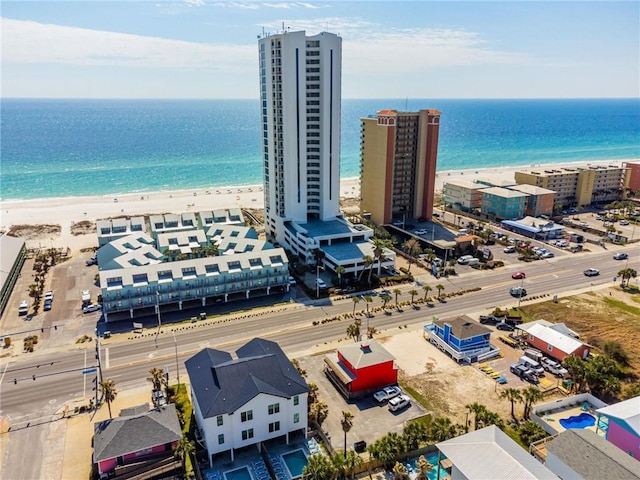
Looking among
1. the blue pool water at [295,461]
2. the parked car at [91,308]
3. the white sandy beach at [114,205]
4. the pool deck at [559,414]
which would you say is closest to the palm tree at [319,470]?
the blue pool water at [295,461]

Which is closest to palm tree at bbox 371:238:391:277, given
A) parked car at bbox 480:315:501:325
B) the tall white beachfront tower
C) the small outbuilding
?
the tall white beachfront tower

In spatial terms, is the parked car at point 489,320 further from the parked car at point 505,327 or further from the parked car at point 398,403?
the parked car at point 398,403

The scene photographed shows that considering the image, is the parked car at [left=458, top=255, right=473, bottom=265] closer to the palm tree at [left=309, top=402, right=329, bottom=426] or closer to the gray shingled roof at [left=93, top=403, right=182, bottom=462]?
the palm tree at [left=309, top=402, right=329, bottom=426]

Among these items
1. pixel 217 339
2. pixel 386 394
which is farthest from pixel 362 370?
pixel 217 339

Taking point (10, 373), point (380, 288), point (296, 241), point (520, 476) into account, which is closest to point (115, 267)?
point (10, 373)

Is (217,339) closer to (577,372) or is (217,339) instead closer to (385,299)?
(385,299)

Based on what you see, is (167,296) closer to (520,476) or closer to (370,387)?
(370,387)
